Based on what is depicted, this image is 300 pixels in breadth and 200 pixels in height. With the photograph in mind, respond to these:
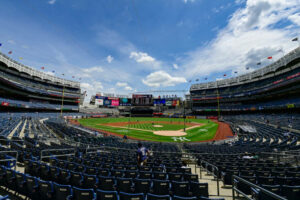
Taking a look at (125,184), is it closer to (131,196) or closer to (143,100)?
(131,196)

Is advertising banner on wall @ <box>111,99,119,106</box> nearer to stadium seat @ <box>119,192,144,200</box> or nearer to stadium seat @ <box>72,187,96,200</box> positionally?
stadium seat @ <box>72,187,96,200</box>

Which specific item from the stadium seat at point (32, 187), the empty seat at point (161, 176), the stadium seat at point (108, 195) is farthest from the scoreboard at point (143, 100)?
the stadium seat at point (108, 195)

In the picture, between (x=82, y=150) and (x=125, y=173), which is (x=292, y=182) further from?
(x=82, y=150)

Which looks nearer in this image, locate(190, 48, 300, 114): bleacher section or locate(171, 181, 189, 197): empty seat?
locate(171, 181, 189, 197): empty seat

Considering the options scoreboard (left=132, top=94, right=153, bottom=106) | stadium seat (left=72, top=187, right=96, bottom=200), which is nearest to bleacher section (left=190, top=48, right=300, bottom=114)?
scoreboard (left=132, top=94, right=153, bottom=106)

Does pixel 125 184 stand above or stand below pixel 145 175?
above

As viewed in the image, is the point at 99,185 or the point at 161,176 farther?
the point at 161,176

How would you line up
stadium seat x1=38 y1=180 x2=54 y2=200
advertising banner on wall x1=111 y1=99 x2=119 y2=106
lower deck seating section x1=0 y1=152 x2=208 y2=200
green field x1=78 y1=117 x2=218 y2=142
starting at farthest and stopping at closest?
advertising banner on wall x1=111 y1=99 x2=119 y2=106 → green field x1=78 y1=117 x2=218 y2=142 → stadium seat x1=38 y1=180 x2=54 y2=200 → lower deck seating section x1=0 y1=152 x2=208 y2=200

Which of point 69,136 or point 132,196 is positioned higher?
point 132,196

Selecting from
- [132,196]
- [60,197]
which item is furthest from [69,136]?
[132,196]

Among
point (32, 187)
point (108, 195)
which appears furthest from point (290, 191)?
point (32, 187)

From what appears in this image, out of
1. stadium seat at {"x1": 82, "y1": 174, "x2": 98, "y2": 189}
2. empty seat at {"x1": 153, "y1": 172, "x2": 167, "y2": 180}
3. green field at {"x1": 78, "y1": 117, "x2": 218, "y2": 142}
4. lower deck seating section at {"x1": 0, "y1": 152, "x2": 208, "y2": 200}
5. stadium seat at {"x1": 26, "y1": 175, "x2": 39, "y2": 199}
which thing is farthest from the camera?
green field at {"x1": 78, "y1": 117, "x2": 218, "y2": 142}

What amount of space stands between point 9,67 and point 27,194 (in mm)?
75576

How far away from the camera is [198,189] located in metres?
5.64
